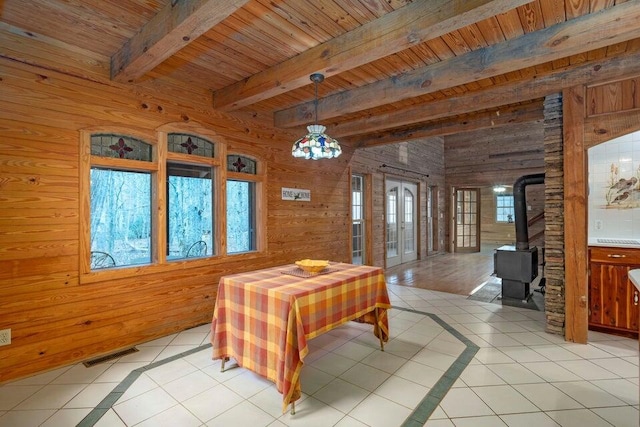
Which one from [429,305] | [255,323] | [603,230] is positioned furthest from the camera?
[429,305]

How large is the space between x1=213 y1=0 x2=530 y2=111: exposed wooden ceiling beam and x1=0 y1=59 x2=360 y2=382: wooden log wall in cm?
112

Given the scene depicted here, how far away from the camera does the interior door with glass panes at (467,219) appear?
31.8ft

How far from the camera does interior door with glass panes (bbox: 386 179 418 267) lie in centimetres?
727

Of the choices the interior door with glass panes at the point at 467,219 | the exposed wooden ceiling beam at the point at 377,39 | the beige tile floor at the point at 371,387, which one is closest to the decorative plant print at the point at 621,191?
the beige tile floor at the point at 371,387

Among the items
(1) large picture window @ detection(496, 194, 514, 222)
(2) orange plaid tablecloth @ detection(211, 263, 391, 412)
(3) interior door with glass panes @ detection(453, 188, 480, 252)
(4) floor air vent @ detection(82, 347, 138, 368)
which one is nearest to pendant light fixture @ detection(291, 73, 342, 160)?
→ (2) orange plaid tablecloth @ detection(211, 263, 391, 412)

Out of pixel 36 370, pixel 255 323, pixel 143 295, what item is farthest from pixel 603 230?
pixel 36 370

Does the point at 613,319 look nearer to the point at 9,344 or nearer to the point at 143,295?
the point at 143,295

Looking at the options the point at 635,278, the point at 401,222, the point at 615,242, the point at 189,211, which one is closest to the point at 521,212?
the point at 615,242

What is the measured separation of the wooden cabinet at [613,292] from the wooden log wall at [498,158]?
600cm

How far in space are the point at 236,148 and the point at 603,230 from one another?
14.4ft

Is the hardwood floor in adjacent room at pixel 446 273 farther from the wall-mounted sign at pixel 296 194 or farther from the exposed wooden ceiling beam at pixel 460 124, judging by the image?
the exposed wooden ceiling beam at pixel 460 124

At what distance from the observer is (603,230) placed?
12.0 ft

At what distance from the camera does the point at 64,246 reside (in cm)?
263

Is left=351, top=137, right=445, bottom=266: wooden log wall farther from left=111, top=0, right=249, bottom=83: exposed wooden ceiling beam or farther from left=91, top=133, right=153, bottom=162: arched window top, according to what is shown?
left=111, top=0, right=249, bottom=83: exposed wooden ceiling beam
